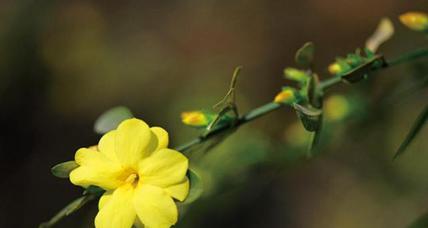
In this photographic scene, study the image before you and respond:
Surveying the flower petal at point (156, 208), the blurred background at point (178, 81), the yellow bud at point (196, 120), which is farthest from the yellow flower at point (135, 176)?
the blurred background at point (178, 81)

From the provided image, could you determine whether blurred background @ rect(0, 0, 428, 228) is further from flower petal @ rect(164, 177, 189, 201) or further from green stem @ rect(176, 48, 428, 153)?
flower petal @ rect(164, 177, 189, 201)

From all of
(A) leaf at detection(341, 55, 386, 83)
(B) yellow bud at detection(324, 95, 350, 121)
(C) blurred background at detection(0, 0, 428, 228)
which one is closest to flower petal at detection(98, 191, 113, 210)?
(A) leaf at detection(341, 55, 386, 83)

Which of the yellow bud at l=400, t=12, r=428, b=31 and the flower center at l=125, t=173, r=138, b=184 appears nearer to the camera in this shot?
the flower center at l=125, t=173, r=138, b=184

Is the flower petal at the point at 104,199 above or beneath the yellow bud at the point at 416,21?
above

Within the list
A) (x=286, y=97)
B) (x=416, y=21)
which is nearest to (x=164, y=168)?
(x=286, y=97)

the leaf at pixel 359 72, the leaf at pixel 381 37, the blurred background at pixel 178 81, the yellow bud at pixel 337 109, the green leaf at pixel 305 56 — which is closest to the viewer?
the leaf at pixel 359 72

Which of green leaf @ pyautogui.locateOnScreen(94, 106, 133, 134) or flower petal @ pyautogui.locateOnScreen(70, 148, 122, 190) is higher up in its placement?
green leaf @ pyautogui.locateOnScreen(94, 106, 133, 134)

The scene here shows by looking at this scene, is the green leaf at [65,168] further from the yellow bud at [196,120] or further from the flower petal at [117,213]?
the yellow bud at [196,120]
